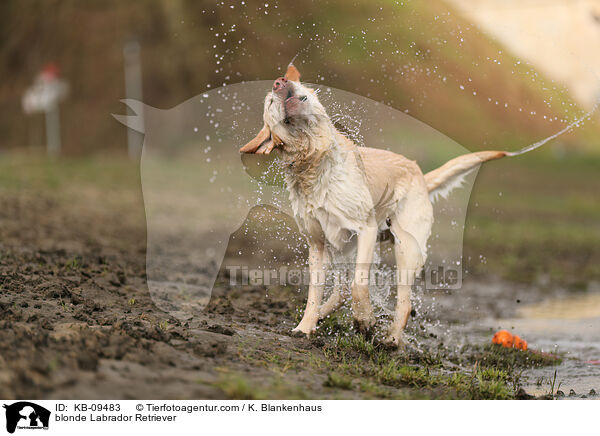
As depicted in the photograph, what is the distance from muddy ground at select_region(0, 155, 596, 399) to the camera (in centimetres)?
357

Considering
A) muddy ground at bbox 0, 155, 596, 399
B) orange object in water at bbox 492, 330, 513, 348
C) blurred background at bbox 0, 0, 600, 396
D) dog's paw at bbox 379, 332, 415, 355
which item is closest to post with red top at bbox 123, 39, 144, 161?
blurred background at bbox 0, 0, 600, 396

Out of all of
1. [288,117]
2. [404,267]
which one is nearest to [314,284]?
[404,267]

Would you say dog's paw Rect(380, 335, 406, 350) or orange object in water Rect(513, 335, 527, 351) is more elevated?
dog's paw Rect(380, 335, 406, 350)

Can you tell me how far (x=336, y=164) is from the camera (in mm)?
4824

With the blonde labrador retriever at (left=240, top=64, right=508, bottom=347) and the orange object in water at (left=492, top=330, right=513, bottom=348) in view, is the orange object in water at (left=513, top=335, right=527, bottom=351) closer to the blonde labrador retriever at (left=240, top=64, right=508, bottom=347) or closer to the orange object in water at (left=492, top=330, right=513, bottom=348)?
the orange object in water at (left=492, top=330, right=513, bottom=348)

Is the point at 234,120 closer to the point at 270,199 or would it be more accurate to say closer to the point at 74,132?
the point at 270,199

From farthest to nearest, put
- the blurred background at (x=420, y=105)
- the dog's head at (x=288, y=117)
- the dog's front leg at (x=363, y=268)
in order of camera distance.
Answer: the blurred background at (x=420, y=105) → the dog's front leg at (x=363, y=268) → the dog's head at (x=288, y=117)

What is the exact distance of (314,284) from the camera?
5.24 metres

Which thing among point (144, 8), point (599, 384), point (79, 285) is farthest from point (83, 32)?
point (599, 384)

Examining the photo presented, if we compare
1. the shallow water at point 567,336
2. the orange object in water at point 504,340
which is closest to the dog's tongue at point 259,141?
the shallow water at point 567,336

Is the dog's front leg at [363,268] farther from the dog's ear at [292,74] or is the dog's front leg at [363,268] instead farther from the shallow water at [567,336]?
the shallow water at [567,336]

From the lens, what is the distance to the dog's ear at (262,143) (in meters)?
4.59
